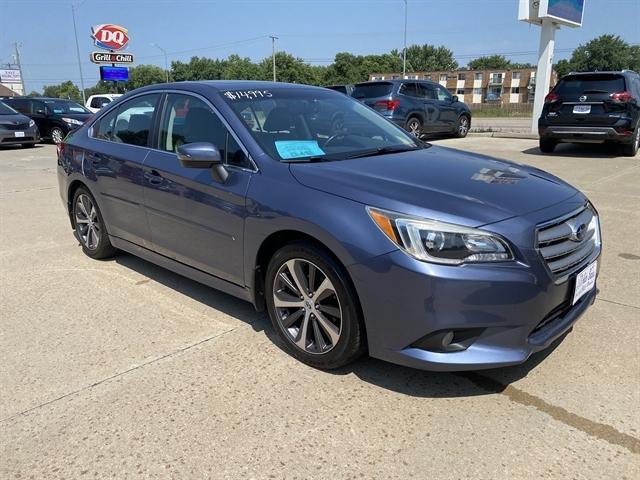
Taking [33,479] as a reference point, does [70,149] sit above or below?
above

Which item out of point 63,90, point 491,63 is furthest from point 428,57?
point 63,90

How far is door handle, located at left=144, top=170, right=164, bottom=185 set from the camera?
152 inches

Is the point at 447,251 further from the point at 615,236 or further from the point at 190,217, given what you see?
the point at 615,236

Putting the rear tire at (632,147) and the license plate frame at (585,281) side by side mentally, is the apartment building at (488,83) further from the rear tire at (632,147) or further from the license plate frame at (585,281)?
the license plate frame at (585,281)

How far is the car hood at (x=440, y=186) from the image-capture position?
2633mm

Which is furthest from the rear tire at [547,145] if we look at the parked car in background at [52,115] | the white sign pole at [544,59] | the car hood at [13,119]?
the car hood at [13,119]

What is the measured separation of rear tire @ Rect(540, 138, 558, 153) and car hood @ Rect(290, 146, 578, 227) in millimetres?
9304

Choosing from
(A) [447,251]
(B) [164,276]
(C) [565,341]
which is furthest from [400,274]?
(B) [164,276]

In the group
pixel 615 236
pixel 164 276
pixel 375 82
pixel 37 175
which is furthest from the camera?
pixel 375 82

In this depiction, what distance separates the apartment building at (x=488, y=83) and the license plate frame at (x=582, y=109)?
99.4m

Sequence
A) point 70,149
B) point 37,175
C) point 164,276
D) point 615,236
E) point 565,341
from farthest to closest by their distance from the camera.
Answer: point 37,175 < point 615,236 < point 70,149 < point 164,276 < point 565,341

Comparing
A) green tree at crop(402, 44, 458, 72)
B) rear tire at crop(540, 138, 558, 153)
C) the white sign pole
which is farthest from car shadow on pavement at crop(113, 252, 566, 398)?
green tree at crop(402, 44, 458, 72)

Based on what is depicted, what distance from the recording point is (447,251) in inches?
98.7

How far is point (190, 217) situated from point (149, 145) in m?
0.85
